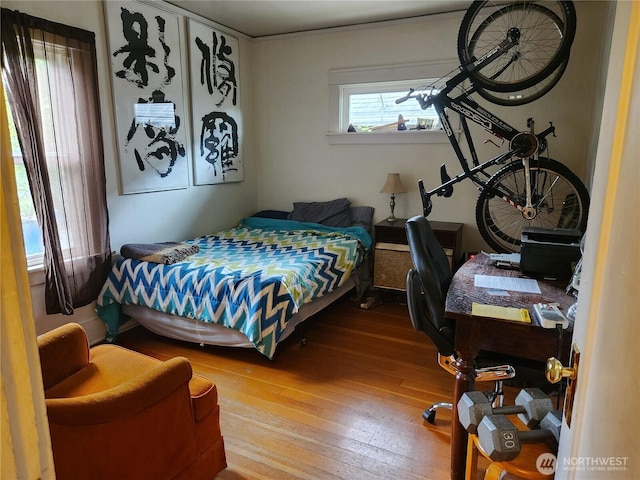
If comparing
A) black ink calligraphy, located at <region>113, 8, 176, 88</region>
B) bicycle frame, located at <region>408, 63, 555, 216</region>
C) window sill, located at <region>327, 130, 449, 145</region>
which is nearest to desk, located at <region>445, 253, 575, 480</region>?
bicycle frame, located at <region>408, 63, 555, 216</region>

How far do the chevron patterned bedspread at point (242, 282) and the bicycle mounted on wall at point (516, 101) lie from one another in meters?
0.98

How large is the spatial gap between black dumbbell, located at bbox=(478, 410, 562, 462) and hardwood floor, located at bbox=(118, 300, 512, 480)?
715 mm

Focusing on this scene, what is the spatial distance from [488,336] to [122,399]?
4.40 ft

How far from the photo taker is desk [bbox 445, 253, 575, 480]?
1.59 m

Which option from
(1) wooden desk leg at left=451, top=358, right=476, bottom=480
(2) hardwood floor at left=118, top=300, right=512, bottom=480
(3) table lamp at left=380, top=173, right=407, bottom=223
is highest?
(3) table lamp at left=380, top=173, right=407, bottom=223

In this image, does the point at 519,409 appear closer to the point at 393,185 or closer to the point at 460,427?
the point at 460,427

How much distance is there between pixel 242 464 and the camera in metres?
1.91

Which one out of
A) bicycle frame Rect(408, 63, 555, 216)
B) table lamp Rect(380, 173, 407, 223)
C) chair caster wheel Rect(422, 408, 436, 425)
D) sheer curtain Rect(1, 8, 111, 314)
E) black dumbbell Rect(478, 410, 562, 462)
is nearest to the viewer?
black dumbbell Rect(478, 410, 562, 462)

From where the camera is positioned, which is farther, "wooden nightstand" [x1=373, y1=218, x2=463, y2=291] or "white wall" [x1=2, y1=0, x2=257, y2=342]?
"wooden nightstand" [x1=373, y1=218, x2=463, y2=291]

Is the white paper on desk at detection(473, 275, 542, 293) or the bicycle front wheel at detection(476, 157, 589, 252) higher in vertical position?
the bicycle front wheel at detection(476, 157, 589, 252)

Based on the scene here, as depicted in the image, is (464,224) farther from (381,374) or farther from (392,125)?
(381,374)

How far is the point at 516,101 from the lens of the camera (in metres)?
2.92

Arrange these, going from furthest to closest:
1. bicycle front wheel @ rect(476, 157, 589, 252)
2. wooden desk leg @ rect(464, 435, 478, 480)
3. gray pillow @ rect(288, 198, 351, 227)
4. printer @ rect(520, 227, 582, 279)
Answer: gray pillow @ rect(288, 198, 351, 227), bicycle front wheel @ rect(476, 157, 589, 252), printer @ rect(520, 227, 582, 279), wooden desk leg @ rect(464, 435, 478, 480)

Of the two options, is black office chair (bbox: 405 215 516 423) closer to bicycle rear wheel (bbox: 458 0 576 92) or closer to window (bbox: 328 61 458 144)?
bicycle rear wheel (bbox: 458 0 576 92)
